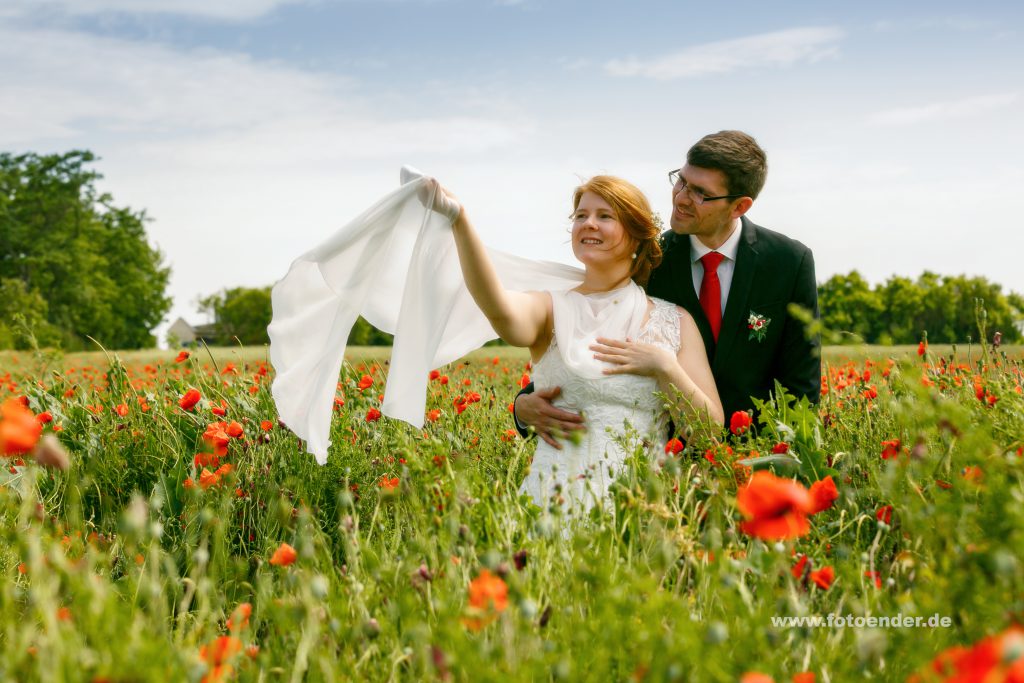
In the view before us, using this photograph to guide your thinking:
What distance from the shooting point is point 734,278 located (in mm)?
4590

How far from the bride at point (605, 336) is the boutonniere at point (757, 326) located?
0.38 metres

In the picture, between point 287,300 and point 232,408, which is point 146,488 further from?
point 287,300

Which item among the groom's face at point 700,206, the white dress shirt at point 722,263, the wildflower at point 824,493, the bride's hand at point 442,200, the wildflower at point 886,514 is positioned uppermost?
the groom's face at point 700,206

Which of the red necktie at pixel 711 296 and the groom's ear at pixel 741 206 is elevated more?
the groom's ear at pixel 741 206

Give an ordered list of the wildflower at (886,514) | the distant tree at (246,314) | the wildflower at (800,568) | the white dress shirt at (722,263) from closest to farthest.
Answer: the wildflower at (800,568) < the wildflower at (886,514) < the white dress shirt at (722,263) < the distant tree at (246,314)

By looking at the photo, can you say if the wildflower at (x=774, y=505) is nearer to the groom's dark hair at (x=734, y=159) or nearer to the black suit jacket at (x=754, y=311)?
the black suit jacket at (x=754, y=311)

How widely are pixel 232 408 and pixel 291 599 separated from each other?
2.63 meters

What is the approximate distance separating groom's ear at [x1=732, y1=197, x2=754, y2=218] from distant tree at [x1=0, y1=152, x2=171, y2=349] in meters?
44.6

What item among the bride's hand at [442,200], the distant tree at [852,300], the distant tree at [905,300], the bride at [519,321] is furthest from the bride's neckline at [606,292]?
the distant tree at [852,300]

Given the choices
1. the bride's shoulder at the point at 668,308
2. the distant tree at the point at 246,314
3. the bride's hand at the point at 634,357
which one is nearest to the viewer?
the bride's hand at the point at 634,357

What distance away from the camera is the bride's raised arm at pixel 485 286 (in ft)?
12.5

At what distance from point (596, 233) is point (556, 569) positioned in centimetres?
197

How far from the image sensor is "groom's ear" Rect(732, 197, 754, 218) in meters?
4.62

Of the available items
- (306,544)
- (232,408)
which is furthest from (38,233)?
(306,544)
